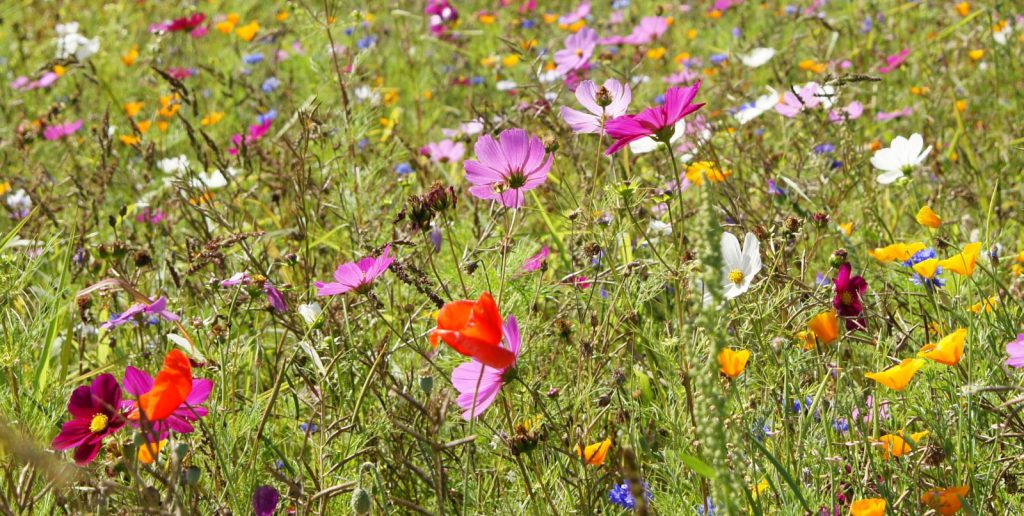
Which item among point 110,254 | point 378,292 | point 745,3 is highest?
point 745,3

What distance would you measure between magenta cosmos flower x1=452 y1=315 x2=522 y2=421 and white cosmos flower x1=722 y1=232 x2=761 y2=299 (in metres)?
0.31

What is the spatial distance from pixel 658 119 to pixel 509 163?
0.72 feet

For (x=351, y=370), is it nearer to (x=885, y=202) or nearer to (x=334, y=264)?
(x=334, y=264)

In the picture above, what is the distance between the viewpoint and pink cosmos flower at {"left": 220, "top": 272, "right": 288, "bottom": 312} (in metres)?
1.40

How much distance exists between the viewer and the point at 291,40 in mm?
4691

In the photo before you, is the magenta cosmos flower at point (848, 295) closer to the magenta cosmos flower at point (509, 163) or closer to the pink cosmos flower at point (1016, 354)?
the pink cosmos flower at point (1016, 354)

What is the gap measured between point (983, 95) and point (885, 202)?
3.47ft

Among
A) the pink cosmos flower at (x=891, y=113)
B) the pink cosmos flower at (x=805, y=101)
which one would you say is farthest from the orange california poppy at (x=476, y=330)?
the pink cosmos flower at (x=891, y=113)

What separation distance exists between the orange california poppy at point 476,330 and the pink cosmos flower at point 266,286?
19.7 inches

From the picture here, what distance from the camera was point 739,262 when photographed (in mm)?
1292

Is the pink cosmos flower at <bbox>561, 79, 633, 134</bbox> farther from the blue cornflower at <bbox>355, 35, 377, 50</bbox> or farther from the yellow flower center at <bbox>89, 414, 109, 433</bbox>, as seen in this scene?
the blue cornflower at <bbox>355, 35, 377, 50</bbox>

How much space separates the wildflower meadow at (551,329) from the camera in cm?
111

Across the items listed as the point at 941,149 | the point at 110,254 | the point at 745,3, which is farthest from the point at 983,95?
the point at 110,254

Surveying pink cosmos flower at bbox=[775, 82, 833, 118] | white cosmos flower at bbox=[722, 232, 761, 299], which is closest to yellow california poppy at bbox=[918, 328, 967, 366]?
white cosmos flower at bbox=[722, 232, 761, 299]
